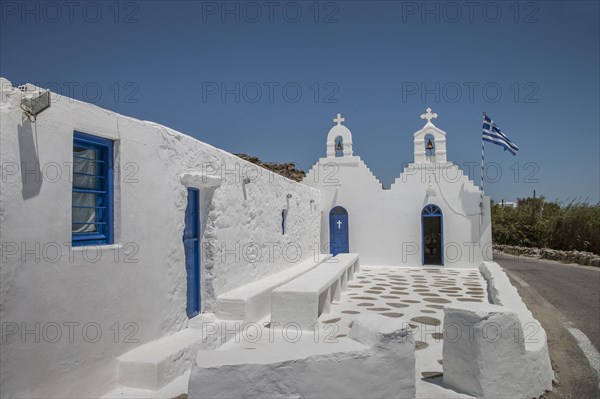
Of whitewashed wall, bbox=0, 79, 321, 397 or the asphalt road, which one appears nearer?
whitewashed wall, bbox=0, 79, 321, 397

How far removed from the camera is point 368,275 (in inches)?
516

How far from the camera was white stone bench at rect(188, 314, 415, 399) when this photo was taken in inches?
116

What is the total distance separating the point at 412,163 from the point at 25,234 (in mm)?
13602

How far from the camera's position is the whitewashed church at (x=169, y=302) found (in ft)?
10.4

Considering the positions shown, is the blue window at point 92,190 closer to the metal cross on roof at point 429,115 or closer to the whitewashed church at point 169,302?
the whitewashed church at point 169,302

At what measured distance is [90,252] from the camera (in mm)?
3900

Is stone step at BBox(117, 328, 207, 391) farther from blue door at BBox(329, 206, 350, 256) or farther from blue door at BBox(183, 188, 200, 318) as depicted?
blue door at BBox(329, 206, 350, 256)

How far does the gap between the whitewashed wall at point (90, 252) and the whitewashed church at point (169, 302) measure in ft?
0.05

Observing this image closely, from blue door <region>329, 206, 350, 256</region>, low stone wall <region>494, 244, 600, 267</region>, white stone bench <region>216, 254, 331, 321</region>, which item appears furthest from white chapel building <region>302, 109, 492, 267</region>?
white stone bench <region>216, 254, 331, 321</region>

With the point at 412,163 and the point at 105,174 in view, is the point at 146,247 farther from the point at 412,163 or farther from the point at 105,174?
the point at 412,163

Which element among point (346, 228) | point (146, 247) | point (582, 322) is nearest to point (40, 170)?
point (146, 247)

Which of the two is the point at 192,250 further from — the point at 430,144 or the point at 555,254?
the point at 555,254

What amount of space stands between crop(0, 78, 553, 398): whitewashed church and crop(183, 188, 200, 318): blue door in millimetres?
29

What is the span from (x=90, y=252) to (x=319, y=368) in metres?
2.25
